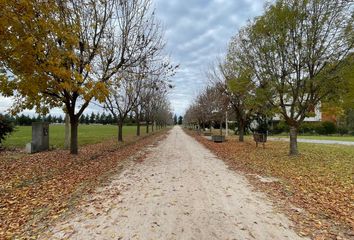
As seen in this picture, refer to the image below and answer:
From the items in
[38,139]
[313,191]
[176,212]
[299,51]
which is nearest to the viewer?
[176,212]

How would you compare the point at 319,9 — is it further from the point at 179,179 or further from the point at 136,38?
the point at 179,179

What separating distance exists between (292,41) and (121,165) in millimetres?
9418

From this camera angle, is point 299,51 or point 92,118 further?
point 92,118

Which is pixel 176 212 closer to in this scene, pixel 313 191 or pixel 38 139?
pixel 313 191

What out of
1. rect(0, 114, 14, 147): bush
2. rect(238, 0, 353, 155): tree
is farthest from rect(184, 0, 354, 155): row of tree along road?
rect(0, 114, 14, 147): bush

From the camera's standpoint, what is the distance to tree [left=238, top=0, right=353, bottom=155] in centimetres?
1319

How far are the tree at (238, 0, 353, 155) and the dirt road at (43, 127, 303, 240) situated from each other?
7.40 m

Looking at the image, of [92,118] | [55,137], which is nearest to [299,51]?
[55,137]

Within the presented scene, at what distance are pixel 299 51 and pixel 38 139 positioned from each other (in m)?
13.4

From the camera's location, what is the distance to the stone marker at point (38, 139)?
14993 mm

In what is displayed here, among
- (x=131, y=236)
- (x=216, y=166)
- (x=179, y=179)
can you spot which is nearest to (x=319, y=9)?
(x=216, y=166)

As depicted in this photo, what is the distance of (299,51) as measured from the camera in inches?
547

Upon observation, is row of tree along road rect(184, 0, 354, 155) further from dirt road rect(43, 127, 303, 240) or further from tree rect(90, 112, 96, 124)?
tree rect(90, 112, 96, 124)

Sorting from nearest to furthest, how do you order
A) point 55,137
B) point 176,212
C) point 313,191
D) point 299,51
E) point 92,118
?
point 176,212 < point 313,191 < point 299,51 < point 55,137 < point 92,118
